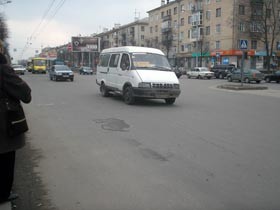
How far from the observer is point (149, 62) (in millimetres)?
13625

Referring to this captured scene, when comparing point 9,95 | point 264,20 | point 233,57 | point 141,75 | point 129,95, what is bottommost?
point 129,95

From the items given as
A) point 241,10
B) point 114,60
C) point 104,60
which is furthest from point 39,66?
point 114,60

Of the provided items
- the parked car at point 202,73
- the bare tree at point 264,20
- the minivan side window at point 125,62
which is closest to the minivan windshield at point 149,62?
the minivan side window at point 125,62

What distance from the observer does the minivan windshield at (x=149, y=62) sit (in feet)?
44.0

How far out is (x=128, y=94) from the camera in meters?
13.3

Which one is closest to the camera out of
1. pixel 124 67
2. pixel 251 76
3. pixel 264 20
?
pixel 124 67

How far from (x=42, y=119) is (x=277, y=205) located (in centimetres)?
766

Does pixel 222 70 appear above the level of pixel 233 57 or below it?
below

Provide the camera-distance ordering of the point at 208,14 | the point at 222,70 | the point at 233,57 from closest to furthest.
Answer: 1. the point at 222,70
2. the point at 233,57
3. the point at 208,14

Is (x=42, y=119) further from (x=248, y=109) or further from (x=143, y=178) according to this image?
(x=248, y=109)

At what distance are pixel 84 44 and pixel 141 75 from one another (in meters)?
67.2

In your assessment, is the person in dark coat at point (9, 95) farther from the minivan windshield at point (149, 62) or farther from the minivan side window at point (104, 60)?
the minivan side window at point (104, 60)

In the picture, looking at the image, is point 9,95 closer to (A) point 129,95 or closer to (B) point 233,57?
(A) point 129,95

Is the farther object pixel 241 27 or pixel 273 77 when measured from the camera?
pixel 241 27
